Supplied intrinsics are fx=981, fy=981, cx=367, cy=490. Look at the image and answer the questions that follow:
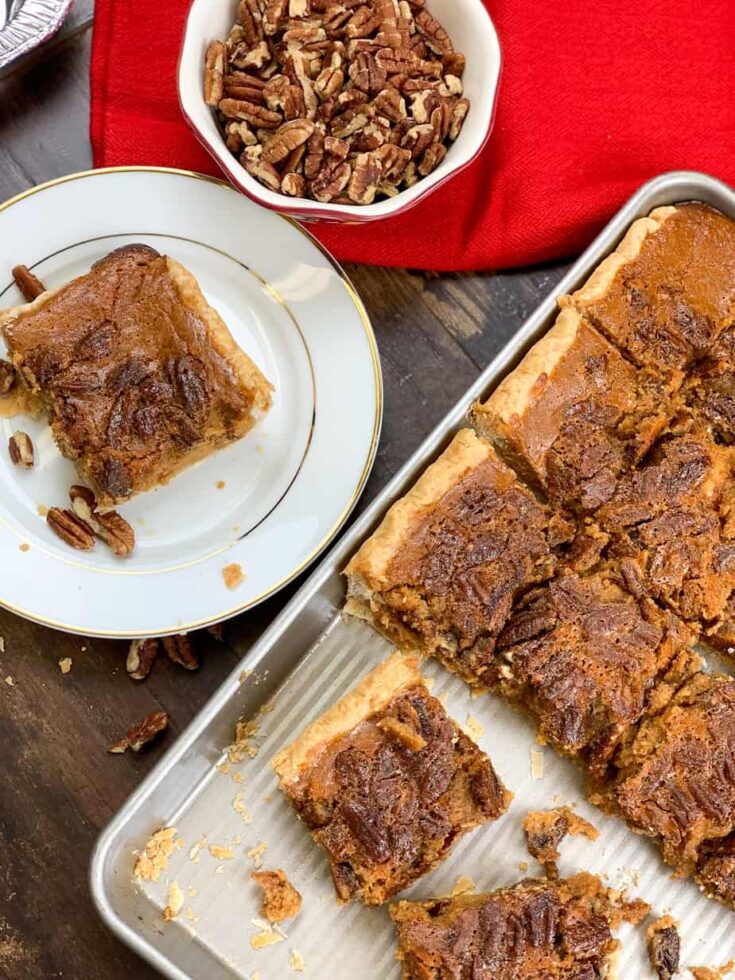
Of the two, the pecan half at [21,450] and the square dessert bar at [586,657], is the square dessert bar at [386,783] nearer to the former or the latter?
the square dessert bar at [586,657]

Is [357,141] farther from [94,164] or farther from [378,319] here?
[94,164]

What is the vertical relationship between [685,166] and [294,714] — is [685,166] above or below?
above

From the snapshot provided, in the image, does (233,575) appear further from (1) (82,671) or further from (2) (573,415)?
(2) (573,415)

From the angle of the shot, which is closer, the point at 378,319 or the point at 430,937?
the point at 430,937

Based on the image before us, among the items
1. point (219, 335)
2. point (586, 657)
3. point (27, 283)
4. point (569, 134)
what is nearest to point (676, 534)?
point (586, 657)

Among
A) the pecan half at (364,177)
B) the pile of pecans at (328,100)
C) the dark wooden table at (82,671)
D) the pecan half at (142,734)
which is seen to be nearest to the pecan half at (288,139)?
the pile of pecans at (328,100)

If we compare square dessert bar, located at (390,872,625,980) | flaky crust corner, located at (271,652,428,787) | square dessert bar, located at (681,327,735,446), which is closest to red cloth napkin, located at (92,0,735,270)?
square dessert bar, located at (681,327,735,446)

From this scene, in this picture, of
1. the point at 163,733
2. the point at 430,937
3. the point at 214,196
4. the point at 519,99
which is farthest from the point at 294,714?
the point at 519,99
